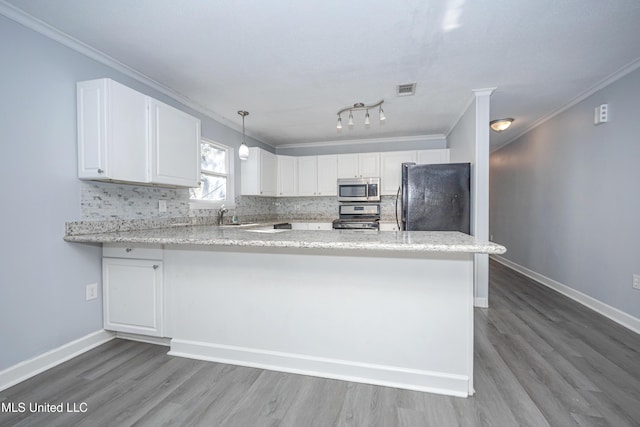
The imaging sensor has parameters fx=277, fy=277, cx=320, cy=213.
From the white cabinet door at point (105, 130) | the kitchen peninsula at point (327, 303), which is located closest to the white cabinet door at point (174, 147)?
the white cabinet door at point (105, 130)

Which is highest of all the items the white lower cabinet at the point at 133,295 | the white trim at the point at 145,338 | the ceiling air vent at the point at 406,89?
the ceiling air vent at the point at 406,89

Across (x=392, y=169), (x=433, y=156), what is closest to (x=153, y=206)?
(x=392, y=169)

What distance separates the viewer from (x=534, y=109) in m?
3.46

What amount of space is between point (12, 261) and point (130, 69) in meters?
1.72

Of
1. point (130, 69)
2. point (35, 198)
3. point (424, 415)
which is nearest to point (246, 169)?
point (130, 69)

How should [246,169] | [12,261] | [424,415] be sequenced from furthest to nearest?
[246,169], [12,261], [424,415]

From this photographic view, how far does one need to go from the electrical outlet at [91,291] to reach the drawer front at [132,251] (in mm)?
241

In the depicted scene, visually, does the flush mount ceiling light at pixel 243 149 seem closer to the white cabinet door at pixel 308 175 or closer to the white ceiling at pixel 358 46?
the white ceiling at pixel 358 46

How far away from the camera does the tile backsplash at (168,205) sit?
2205 millimetres

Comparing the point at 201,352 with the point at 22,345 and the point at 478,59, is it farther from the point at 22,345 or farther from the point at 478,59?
the point at 478,59

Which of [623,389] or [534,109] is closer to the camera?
[623,389]

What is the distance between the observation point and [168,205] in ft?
9.53

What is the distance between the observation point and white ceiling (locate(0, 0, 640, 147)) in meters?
1.70

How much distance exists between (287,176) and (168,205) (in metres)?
2.32
